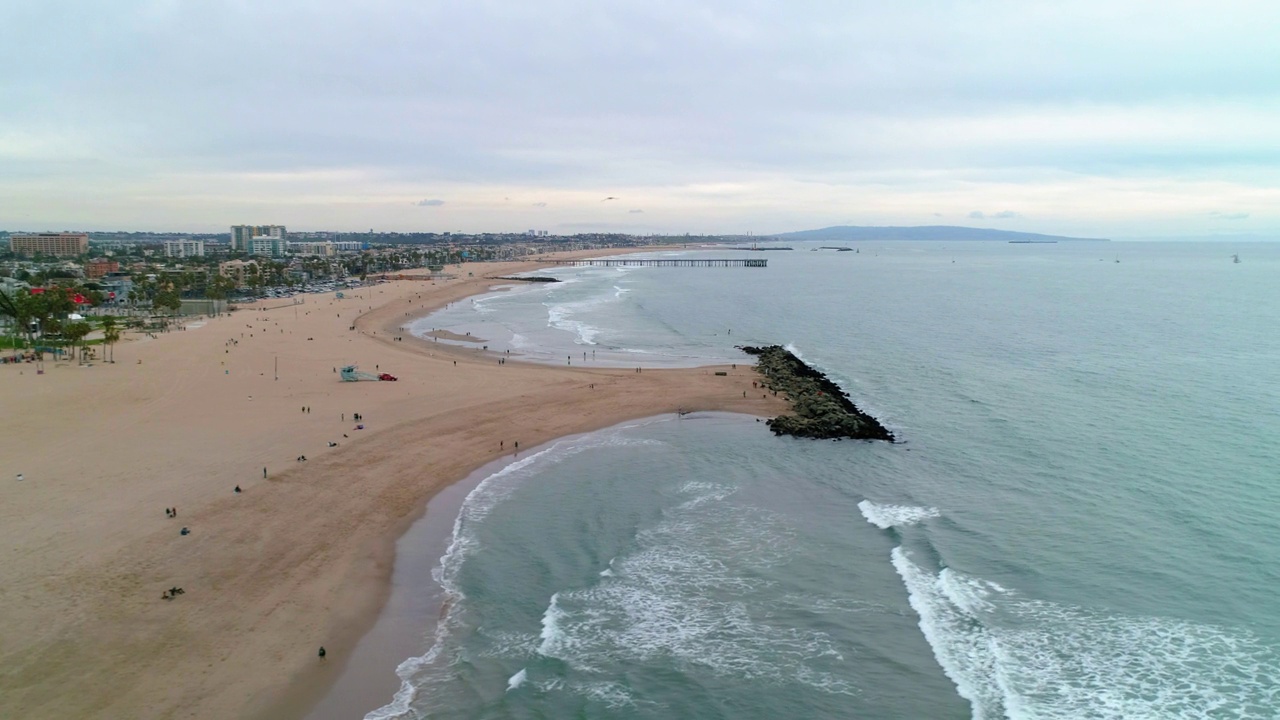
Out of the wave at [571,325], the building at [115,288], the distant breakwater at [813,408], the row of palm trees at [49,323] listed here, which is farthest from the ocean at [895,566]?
the building at [115,288]

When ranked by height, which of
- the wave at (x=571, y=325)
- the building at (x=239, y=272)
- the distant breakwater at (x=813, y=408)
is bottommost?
the distant breakwater at (x=813, y=408)

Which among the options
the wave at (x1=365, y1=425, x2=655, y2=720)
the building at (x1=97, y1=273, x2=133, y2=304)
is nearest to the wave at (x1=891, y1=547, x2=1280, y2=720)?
the wave at (x1=365, y1=425, x2=655, y2=720)

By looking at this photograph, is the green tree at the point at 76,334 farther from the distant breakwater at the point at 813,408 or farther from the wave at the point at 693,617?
the wave at the point at 693,617

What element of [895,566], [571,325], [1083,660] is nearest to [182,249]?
[571,325]

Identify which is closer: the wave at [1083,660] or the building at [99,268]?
the wave at [1083,660]

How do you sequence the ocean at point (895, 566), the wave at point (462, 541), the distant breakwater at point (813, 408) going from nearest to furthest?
the wave at point (462, 541), the ocean at point (895, 566), the distant breakwater at point (813, 408)

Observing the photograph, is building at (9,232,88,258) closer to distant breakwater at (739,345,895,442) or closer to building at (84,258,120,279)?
building at (84,258,120,279)

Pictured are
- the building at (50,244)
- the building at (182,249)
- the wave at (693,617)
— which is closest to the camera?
the wave at (693,617)
